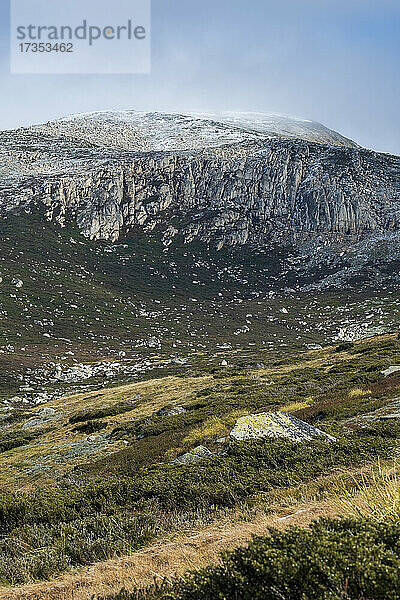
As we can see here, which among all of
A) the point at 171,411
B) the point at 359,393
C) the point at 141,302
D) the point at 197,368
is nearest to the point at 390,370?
the point at 359,393

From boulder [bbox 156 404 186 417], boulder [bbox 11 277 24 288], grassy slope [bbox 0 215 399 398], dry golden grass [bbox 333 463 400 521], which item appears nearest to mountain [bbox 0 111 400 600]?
dry golden grass [bbox 333 463 400 521]

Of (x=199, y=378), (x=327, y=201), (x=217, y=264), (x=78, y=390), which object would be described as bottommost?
(x=78, y=390)

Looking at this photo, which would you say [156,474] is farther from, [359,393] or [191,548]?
[359,393]

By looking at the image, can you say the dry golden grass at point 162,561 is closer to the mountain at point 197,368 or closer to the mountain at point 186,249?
the mountain at point 197,368

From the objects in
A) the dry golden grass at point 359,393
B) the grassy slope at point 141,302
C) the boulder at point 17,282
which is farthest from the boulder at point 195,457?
the boulder at point 17,282

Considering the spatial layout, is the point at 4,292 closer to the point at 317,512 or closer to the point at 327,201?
the point at 317,512

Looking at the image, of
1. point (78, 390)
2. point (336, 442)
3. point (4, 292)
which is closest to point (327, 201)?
point (4, 292)
